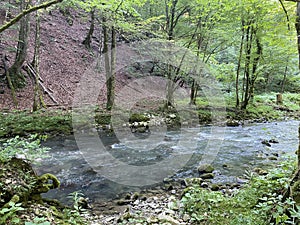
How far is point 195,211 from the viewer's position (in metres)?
3.39

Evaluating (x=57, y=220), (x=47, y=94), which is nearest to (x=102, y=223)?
(x=57, y=220)

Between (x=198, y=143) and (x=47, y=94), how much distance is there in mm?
8646

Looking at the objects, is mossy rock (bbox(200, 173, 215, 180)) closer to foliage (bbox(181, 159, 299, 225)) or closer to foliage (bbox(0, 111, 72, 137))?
foliage (bbox(181, 159, 299, 225))

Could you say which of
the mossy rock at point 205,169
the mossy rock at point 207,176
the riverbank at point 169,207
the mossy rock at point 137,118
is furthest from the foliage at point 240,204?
the mossy rock at point 137,118

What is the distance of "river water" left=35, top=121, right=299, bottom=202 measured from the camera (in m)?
5.36

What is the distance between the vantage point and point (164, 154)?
7797 millimetres

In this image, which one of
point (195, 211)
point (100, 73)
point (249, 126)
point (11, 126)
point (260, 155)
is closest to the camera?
point (195, 211)

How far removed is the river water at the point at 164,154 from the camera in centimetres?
536

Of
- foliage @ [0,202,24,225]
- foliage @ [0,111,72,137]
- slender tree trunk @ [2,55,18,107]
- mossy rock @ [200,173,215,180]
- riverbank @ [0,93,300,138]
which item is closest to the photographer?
foliage @ [0,202,24,225]

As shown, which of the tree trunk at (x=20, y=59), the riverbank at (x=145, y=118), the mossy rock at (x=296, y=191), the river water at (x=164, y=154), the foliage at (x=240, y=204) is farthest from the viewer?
the tree trunk at (x=20, y=59)

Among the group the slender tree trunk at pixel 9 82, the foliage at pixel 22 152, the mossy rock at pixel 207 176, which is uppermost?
the slender tree trunk at pixel 9 82

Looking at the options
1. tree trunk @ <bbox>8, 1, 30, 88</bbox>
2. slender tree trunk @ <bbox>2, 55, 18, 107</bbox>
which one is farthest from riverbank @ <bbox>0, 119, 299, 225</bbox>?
tree trunk @ <bbox>8, 1, 30, 88</bbox>

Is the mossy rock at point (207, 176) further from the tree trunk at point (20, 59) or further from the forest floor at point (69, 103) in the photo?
the tree trunk at point (20, 59)

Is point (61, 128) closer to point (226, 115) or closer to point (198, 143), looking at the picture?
point (198, 143)
